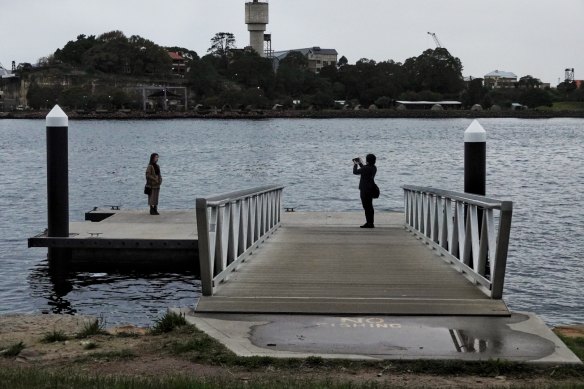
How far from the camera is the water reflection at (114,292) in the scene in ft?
57.7

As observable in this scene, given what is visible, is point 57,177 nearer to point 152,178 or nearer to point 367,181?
point 152,178

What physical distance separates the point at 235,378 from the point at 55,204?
12.2 meters

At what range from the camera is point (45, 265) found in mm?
22406

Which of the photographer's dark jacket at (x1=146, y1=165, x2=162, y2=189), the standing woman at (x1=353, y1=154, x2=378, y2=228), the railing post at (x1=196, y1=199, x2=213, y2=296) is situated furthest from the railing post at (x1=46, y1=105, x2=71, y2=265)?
the railing post at (x1=196, y1=199, x2=213, y2=296)

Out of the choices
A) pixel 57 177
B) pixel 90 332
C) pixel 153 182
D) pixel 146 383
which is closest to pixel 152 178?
pixel 153 182

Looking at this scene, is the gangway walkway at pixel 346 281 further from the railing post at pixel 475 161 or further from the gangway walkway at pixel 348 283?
the railing post at pixel 475 161

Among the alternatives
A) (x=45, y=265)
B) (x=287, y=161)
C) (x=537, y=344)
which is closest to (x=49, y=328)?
(x=537, y=344)

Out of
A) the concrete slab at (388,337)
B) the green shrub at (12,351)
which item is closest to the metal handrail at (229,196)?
the concrete slab at (388,337)

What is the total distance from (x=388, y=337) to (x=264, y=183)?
5041 cm

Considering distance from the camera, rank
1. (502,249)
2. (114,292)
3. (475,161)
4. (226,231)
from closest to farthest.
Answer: (502,249) → (226,231) → (475,161) → (114,292)

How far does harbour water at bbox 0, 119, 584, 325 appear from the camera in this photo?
18.9m

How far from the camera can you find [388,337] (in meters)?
9.32

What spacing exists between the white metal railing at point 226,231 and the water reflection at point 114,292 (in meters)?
2.30

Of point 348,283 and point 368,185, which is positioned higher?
point 368,185
